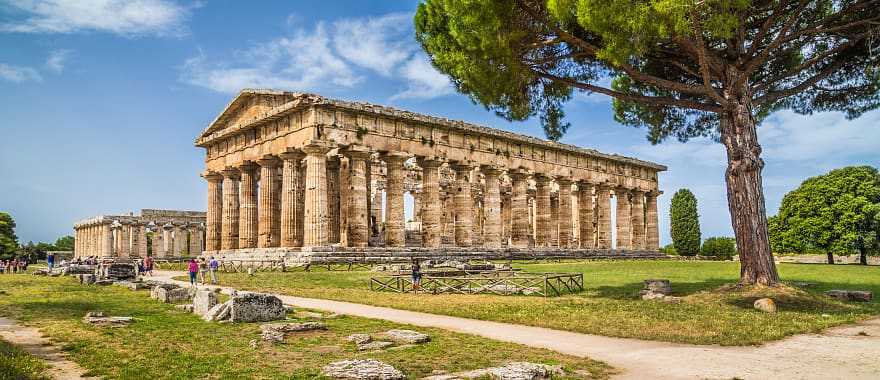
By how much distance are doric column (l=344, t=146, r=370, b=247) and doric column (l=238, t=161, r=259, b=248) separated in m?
7.64

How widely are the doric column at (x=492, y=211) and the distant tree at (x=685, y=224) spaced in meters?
27.3

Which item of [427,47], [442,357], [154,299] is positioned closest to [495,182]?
[427,47]

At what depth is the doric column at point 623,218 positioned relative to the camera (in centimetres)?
5384

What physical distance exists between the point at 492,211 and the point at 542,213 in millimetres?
6052

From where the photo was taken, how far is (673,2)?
15.2 meters

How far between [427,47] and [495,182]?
888 inches

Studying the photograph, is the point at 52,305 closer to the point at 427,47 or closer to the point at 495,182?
the point at 427,47

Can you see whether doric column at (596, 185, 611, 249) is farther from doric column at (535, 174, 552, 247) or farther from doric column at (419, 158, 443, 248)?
doric column at (419, 158, 443, 248)

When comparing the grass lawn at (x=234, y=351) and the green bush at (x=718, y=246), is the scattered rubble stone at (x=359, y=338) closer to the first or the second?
the grass lawn at (x=234, y=351)

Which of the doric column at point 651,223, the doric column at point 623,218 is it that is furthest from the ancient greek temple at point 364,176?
the doric column at point 651,223

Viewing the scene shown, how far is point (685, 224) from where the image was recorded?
202 feet

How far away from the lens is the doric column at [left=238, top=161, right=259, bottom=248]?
127 ft

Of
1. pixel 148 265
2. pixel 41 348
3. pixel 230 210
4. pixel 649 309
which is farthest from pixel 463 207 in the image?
pixel 41 348

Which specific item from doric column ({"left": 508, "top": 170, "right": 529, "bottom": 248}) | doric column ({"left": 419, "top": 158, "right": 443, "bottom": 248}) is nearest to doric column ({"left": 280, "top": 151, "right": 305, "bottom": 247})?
Result: doric column ({"left": 419, "top": 158, "right": 443, "bottom": 248})
